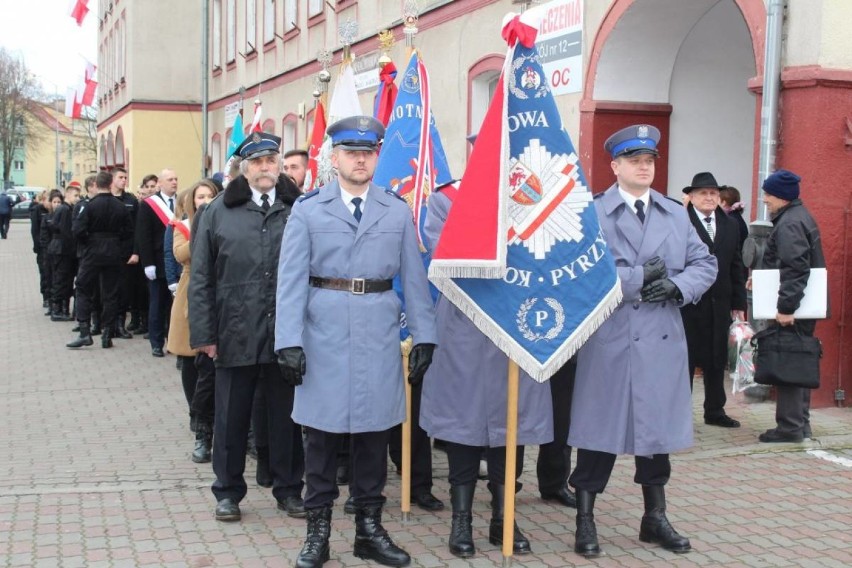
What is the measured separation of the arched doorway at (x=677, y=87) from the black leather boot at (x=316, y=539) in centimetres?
670

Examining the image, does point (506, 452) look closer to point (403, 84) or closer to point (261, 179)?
point (261, 179)

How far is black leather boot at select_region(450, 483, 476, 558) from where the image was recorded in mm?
5180

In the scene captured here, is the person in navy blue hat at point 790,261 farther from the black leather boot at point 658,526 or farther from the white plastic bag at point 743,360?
the black leather boot at point 658,526

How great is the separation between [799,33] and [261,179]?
4.82 m

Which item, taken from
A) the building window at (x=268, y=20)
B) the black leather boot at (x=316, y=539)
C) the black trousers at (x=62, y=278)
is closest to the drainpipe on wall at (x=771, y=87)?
the black leather boot at (x=316, y=539)

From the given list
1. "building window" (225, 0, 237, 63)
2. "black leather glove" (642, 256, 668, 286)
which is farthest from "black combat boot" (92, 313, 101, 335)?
"building window" (225, 0, 237, 63)

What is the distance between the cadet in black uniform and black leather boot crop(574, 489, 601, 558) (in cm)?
857

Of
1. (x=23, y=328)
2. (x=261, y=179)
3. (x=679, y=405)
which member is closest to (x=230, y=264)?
(x=261, y=179)

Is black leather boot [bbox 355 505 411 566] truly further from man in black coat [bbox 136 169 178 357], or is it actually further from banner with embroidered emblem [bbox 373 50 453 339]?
Result: man in black coat [bbox 136 169 178 357]

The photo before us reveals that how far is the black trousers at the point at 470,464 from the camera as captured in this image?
5266mm

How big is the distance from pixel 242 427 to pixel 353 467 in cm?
98

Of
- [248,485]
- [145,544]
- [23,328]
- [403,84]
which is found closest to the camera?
[145,544]

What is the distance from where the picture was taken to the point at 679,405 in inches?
205

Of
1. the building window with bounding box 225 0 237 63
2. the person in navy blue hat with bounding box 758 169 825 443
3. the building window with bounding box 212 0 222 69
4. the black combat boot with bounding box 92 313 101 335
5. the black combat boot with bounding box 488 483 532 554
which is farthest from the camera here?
the building window with bounding box 212 0 222 69
